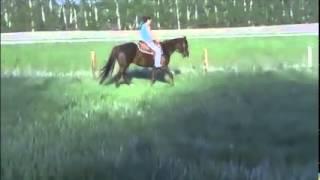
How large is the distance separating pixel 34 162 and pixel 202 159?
778 millimetres

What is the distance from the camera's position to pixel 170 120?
3.80 m

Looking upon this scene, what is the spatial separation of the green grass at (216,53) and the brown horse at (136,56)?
0.03 meters

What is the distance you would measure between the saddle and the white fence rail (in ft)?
0.13

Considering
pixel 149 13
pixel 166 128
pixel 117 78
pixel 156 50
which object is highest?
pixel 149 13

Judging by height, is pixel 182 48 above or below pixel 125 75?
above

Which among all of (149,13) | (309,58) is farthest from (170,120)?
(309,58)

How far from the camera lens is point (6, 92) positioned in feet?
12.6

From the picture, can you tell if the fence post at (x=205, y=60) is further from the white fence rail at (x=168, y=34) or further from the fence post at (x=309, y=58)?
the fence post at (x=309, y=58)

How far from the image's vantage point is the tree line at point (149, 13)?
382 cm

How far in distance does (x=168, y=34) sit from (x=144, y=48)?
128 mm

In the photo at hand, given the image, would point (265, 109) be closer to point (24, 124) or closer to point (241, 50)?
point (241, 50)

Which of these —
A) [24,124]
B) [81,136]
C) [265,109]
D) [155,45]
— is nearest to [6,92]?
[24,124]

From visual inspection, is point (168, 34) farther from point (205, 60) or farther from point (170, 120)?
point (170, 120)

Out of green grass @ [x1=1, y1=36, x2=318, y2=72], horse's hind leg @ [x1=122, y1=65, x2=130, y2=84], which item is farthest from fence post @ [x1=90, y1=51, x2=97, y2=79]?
horse's hind leg @ [x1=122, y1=65, x2=130, y2=84]
